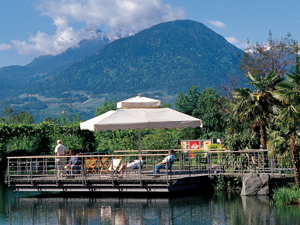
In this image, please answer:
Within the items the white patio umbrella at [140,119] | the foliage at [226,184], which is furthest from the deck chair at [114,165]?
the foliage at [226,184]

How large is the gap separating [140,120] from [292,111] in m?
5.11

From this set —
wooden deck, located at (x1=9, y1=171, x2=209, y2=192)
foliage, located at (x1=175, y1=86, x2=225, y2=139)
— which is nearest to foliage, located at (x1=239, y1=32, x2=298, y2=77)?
foliage, located at (x1=175, y1=86, x2=225, y2=139)

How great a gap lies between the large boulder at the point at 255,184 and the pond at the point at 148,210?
0.34 metres

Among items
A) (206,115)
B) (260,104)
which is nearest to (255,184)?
(260,104)

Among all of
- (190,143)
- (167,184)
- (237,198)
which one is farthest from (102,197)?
(190,143)

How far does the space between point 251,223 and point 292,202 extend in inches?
114

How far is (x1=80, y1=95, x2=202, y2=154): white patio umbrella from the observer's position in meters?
14.6

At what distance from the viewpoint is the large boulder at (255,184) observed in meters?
14.4

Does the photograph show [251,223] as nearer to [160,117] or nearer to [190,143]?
[160,117]

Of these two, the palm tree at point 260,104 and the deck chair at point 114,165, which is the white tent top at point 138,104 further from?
the palm tree at point 260,104

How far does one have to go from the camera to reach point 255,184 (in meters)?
14.5

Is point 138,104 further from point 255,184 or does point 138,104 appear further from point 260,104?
point 255,184

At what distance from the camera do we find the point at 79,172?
16.1 metres

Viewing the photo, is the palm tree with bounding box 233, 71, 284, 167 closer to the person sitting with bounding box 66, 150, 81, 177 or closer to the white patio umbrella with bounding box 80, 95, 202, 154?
the white patio umbrella with bounding box 80, 95, 202, 154
